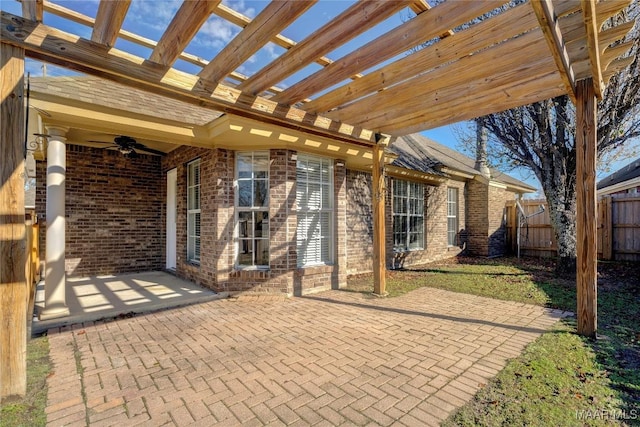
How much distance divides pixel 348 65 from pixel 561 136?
752cm

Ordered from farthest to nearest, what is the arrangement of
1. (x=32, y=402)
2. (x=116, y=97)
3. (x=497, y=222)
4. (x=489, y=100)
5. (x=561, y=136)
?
(x=497, y=222) → (x=561, y=136) → (x=116, y=97) → (x=489, y=100) → (x=32, y=402)

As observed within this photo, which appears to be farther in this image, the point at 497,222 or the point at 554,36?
the point at 497,222

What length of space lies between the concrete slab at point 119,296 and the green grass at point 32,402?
1.16 meters

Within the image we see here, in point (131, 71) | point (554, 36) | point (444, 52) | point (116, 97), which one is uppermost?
point (116, 97)

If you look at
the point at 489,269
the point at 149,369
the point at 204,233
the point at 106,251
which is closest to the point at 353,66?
the point at 149,369

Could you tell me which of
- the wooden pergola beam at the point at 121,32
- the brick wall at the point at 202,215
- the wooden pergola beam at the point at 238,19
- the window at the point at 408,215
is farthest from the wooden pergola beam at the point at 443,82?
the window at the point at 408,215

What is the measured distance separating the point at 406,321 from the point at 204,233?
4201 millimetres

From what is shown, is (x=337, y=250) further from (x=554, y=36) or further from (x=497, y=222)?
(x=497, y=222)

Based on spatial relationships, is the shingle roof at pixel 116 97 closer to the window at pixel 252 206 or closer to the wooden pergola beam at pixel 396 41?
the window at pixel 252 206

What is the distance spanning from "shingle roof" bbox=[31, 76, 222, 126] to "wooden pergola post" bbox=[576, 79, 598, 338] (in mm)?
5761

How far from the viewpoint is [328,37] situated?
116 inches

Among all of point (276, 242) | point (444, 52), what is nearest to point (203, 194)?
point (276, 242)

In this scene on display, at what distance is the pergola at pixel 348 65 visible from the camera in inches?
103

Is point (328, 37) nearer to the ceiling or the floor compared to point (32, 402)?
nearer to the ceiling
